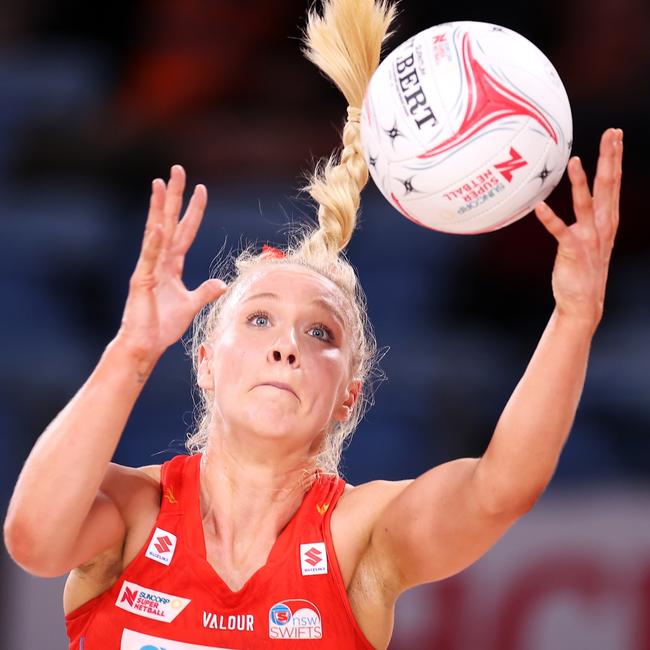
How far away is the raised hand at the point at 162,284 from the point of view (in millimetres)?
2340

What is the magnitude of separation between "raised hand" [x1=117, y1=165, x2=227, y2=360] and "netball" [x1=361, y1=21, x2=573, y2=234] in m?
0.47

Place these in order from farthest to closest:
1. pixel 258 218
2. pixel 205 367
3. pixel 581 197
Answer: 1. pixel 258 218
2. pixel 205 367
3. pixel 581 197

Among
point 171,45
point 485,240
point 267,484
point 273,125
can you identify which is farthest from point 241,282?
point 171,45

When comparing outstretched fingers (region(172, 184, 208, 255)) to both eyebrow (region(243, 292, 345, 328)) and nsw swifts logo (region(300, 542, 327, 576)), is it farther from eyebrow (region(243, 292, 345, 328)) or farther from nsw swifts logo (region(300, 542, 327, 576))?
nsw swifts logo (region(300, 542, 327, 576))

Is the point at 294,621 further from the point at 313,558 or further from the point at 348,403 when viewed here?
the point at 348,403

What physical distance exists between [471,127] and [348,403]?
3.16 ft

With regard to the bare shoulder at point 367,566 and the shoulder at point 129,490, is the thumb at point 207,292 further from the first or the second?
the bare shoulder at point 367,566

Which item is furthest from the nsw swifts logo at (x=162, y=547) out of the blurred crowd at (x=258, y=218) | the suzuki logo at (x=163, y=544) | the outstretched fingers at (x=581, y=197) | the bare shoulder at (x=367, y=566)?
the blurred crowd at (x=258, y=218)

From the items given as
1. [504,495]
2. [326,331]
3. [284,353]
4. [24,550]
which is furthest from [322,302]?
[24,550]

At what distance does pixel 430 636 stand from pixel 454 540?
1.92 meters

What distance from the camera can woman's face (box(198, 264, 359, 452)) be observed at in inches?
106

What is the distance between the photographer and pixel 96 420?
230cm

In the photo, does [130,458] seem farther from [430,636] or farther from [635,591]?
[635,591]

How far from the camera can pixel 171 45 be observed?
6551 millimetres
